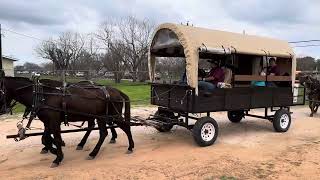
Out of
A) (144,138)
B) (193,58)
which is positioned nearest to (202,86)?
(193,58)

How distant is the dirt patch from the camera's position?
23.5 feet

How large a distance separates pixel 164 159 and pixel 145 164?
1.82 feet

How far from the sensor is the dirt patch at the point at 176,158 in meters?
7.17

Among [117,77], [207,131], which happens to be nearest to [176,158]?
[207,131]

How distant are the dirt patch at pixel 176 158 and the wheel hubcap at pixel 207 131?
0.90 ft

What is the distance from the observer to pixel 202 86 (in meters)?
9.61

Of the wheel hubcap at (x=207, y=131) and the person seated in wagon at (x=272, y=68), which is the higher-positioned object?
the person seated in wagon at (x=272, y=68)

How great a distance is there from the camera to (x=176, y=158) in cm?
830

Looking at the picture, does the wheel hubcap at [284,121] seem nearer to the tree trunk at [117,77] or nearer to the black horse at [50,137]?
the black horse at [50,137]

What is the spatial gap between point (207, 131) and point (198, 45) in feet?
6.92

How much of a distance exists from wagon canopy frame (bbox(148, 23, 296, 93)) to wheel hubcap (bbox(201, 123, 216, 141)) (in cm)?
99

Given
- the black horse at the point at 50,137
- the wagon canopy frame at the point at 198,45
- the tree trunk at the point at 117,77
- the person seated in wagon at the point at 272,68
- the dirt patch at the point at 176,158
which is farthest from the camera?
the tree trunk at the point at 117,77

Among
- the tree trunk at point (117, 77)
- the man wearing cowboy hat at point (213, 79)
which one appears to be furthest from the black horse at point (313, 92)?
the tree trunk at point (117, 77)

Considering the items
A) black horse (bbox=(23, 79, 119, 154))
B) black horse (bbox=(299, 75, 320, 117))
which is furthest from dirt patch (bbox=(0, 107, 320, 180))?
black horse (bbox=(299, 75, 320, 117))
